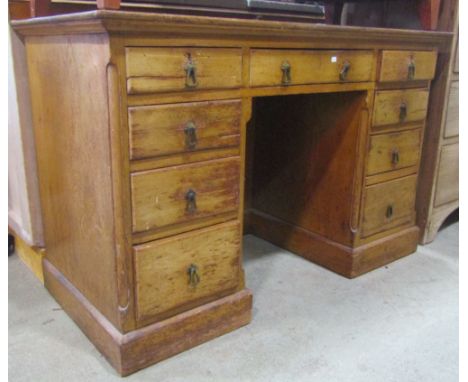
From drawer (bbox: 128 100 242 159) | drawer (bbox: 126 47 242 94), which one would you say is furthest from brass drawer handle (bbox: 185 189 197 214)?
drawer (bbox: 126 47 242 94)

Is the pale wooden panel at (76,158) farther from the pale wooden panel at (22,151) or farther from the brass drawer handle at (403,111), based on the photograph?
the brass drawer handle at (403,111)

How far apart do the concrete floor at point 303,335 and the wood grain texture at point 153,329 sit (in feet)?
0.08

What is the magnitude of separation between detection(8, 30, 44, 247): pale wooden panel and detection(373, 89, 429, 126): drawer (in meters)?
1.14

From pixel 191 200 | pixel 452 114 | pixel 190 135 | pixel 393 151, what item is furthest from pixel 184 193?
pixel 452 114

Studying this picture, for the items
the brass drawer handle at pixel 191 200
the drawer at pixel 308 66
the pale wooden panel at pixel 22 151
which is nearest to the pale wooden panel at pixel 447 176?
the drawer at pixel 308 66

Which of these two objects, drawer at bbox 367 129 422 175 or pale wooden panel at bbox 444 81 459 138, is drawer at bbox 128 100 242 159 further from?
pale wooden panel at bbox 444 81 459 138

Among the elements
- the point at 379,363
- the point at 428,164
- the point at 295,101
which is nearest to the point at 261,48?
the point at 295,101

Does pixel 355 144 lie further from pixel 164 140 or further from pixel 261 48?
pixel 164 140

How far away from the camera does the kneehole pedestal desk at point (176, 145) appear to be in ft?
3.44

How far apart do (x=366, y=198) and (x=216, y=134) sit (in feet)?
2.40

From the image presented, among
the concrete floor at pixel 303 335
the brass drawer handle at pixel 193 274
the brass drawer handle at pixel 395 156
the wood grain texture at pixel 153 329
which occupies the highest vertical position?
the brass drawer handle at pixel 395 156

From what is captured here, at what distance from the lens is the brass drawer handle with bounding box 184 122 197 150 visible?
3.68 ft

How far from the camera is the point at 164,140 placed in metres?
1.09

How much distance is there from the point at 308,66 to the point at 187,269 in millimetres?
669
